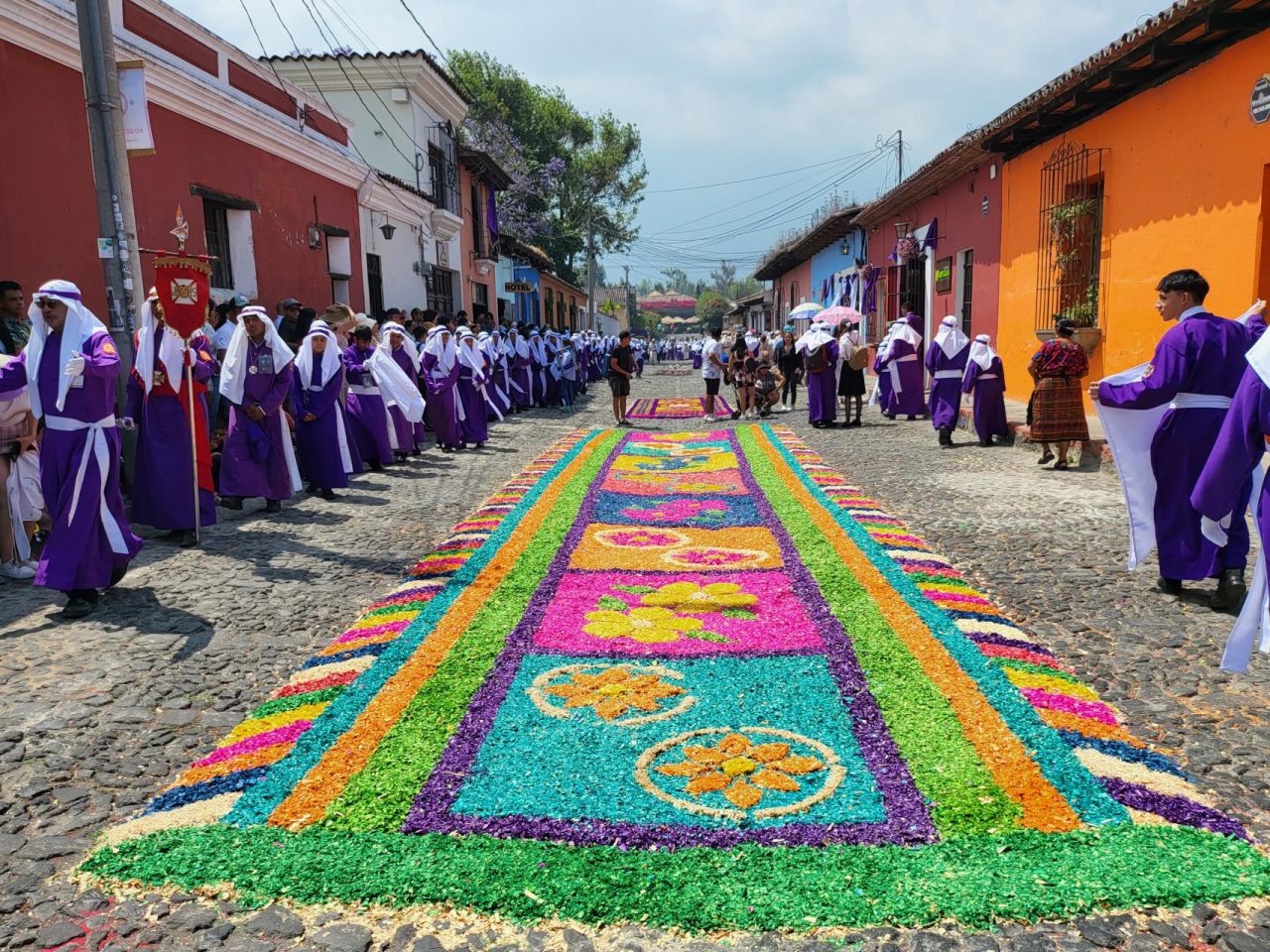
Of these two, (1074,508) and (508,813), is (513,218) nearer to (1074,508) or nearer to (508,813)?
(1074,508)

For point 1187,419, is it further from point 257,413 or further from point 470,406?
point 470,406

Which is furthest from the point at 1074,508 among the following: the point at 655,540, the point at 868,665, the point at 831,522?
the point at 868,665

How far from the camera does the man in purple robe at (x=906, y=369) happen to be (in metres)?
13.4

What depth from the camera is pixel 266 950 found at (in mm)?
2227

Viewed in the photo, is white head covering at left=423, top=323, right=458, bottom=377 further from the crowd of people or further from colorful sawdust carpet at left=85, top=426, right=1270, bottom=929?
colorful sawdust carpet at left=85, top=426, right=1270, bottom=929

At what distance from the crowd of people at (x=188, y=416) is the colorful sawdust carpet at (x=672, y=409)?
14.5 feet

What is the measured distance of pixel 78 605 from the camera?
4898 mm

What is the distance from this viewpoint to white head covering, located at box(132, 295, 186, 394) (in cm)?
633

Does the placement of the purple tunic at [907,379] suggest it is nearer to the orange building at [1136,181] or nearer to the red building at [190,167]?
the orange building at [1136,181]

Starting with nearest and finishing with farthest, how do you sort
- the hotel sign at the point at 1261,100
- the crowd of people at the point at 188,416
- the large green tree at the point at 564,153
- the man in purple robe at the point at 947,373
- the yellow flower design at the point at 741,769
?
the yellow flower design at the point at 741,769, the crowd of people at the point at 188,416, the hotel sign at the point at 1261,100, the man in purple robe at the point at 947,373, the large green tree at the point at 564,153

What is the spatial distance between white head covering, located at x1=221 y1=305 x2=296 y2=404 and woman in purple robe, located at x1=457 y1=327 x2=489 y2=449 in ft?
15.7

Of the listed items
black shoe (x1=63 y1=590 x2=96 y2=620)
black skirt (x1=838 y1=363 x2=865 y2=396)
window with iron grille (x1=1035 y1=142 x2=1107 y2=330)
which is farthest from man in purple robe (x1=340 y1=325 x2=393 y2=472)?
window with iron grille (x1=1035 y1=142 x2=1107 y2=330)

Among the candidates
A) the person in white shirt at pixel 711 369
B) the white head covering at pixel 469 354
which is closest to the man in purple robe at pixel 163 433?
the white head covering at pixel 469 354

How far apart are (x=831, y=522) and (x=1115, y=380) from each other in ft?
7.22
